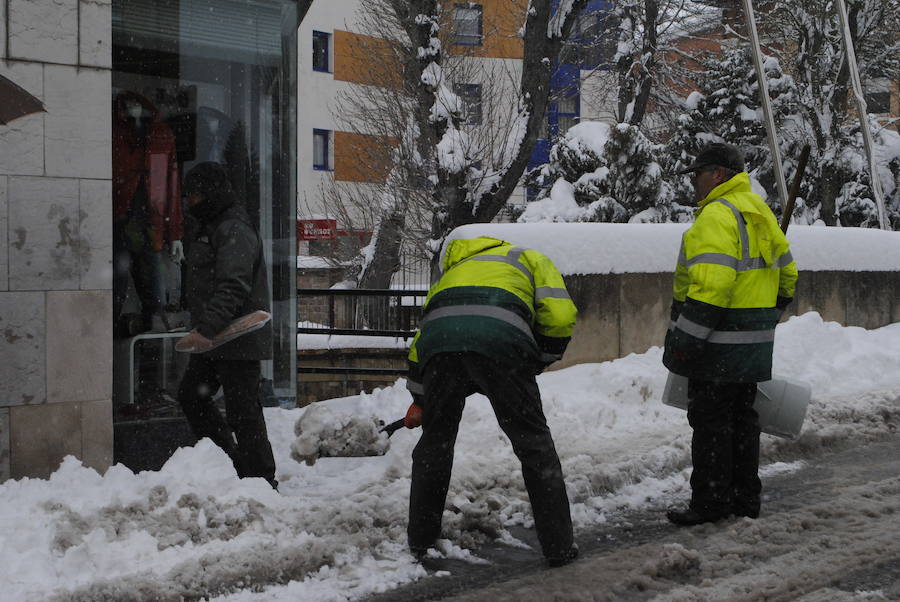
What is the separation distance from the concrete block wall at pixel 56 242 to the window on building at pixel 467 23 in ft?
48.4

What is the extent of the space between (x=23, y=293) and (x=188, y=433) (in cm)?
168

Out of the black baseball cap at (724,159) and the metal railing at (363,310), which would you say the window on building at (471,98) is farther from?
the black baseball cap at (724,159)

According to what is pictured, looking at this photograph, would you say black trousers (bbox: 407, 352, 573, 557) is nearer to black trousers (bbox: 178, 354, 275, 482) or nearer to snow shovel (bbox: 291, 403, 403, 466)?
black trousers (bbox: 178, 354, 275, 482)

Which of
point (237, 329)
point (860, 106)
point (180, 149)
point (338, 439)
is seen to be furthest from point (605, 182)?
point (237, 329)

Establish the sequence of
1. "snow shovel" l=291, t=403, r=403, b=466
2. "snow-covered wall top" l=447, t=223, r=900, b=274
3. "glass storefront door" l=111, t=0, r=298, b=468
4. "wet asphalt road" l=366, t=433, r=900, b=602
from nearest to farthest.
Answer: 1. "wet asphalt road" l=366, t=433, r=900, b=602
2. "snow shovel" l=291, t=403, r=403, b=466
3. "glass storefront door" l=111, t=0, r=298, b=468
4. "snow-covered wall top" l=447, t=223, r=900, b=274

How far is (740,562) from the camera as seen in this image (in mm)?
4320

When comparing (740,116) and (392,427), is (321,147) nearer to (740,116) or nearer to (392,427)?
(740,116)

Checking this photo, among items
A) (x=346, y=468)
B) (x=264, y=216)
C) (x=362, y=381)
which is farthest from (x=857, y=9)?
(x=346, y=468)

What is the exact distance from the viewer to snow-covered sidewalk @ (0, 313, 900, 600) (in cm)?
405

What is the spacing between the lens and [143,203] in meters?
7.40

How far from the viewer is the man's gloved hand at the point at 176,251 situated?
7626 millimetres

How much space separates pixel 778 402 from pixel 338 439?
2.74m

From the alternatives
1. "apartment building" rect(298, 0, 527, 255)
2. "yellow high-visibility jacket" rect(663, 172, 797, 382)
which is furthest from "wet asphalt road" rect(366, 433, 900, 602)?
"apartment building" rect(298, 0, 527, 255)

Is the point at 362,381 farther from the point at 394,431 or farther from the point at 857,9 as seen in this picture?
the point at 857,9
